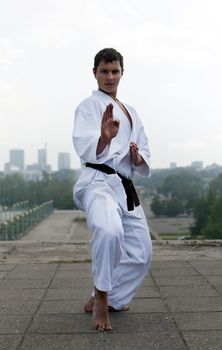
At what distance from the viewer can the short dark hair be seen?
4.22 m

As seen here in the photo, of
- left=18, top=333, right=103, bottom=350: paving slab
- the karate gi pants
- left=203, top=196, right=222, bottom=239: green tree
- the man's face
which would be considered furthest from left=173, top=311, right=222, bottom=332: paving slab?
left=203, top=196, right=222, bottom=239: green tree

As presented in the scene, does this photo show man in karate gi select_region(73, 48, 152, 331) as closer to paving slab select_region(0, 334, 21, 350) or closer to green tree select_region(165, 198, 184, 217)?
paving slab select_region(0, 334, 21, 350)

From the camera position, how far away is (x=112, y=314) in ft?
14.1

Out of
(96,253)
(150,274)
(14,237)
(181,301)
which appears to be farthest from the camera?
(14,237)

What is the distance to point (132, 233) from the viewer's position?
13.7 ft

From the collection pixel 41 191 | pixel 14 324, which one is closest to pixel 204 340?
pixel 14 324

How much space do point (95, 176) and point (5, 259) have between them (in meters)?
3.68

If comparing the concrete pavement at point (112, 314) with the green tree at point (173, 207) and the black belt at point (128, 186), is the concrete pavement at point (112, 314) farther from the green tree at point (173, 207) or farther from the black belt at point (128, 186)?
the green tree at point (173, 207)

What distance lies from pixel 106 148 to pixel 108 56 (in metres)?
0.75

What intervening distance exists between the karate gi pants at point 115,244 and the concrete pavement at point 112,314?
0.86 ft

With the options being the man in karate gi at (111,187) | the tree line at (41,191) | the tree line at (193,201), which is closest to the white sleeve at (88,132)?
the man in karate gi at (111,187)

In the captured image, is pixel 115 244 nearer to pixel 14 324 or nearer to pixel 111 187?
pixel 111 187

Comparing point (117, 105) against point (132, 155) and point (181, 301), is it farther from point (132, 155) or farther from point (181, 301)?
point (181, 301)

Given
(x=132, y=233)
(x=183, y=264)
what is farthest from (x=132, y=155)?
(x=183, y=264)
